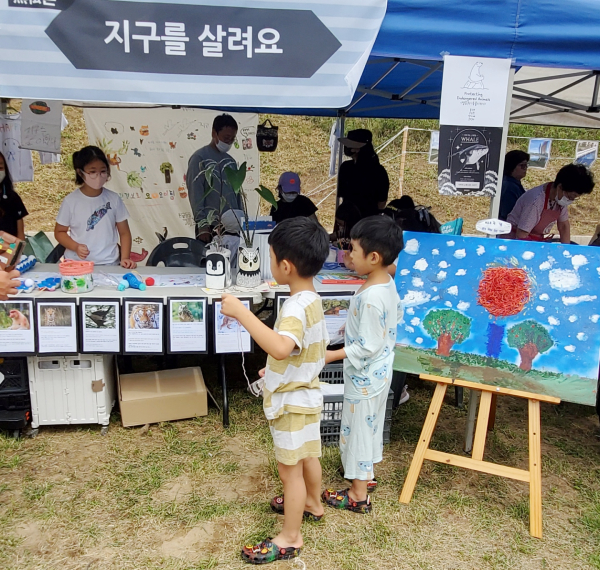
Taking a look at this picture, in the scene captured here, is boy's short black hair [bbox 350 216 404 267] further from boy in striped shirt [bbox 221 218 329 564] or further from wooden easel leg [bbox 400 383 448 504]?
wooden easel leg [bbox 400 383 448 504]

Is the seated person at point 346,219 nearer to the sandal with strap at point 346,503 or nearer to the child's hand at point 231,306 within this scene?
the sandal with strap at point 346,503

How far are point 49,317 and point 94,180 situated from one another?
0.96 metres

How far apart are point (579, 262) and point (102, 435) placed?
263 cm

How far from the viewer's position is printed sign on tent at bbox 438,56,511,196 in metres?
2.52

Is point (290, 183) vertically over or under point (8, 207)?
over

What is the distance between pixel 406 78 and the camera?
538 cm

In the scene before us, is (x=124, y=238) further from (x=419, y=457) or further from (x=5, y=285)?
(x=419, y=457)

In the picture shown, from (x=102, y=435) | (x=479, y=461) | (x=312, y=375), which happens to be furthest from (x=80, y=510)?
(x=479, y=461)

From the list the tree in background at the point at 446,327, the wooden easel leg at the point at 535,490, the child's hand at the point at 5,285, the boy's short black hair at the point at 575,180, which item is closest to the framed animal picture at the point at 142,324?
the child's hand at the point at 5,285

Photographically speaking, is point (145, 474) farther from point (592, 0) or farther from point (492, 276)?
point (592, 0)

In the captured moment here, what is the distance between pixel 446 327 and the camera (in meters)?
2.61

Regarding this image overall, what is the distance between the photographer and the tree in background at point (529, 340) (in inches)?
97.3

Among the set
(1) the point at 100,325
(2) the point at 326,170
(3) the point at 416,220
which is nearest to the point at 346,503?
(1) the point at 100,325

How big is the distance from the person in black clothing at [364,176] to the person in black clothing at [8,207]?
2766 millimetres
